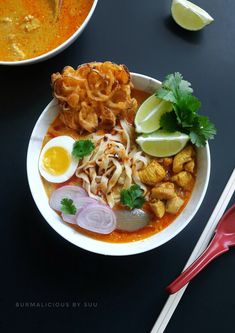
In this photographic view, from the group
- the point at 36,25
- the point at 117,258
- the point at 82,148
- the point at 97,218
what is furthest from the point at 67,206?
the point at 36,25

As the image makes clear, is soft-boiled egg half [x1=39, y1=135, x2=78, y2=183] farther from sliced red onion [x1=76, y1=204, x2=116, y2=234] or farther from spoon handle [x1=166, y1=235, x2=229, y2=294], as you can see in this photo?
spoon handle [x1=166, y1=235, x2=229, y2=294]

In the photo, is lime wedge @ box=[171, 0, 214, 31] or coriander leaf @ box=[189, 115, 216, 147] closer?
coriander leaf @ box=[189, 115, 216, 147]

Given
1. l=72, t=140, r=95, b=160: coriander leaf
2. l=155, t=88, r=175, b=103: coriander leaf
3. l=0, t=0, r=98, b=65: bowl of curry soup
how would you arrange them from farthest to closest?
l=0, t=0, r=98, b=65: bowl of curry soup
l=72, t=140, r=95, b=160: coriander leaf
l=155, t=88, r=175, b=103: coriander leaf

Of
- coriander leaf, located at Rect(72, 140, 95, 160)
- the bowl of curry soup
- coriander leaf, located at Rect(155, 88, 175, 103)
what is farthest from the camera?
the bowl of curry soup

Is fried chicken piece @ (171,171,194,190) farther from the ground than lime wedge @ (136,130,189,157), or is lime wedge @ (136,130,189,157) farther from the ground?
lime wedge @ (136,130,189,157)

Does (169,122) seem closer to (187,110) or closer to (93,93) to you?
(187,110)

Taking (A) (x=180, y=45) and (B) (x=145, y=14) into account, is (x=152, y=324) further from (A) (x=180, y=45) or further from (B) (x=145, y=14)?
(B) (x=145, y=14)

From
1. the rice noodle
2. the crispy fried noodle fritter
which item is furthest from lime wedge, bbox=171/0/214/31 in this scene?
the rice noodle
